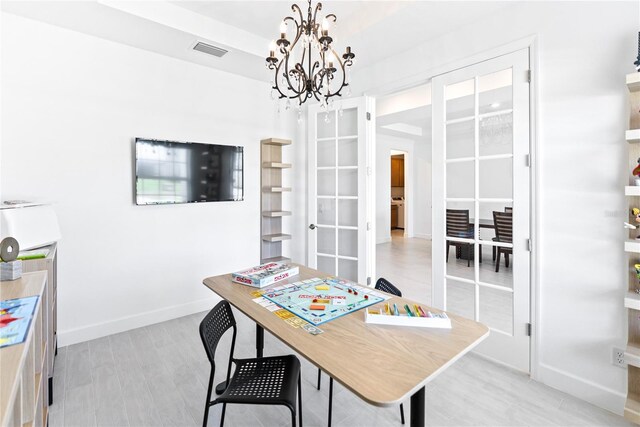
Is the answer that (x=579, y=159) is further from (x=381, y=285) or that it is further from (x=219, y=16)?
(x=219, y=16)

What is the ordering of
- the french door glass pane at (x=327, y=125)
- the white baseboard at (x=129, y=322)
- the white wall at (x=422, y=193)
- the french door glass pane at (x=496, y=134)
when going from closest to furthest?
the french door glass pane at (x=496, y=134) < the white baseboard at (x=129, y=322) < the french door glass pane at (x=327, y=125) < the white wall at (x=422, y=193)

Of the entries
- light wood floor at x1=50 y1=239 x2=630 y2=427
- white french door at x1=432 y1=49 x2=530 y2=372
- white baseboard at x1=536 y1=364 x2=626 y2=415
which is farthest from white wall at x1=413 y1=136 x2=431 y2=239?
white baseboard at x1=536 y1=364 x2=626 y2=415

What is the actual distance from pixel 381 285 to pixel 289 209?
7.66 feet

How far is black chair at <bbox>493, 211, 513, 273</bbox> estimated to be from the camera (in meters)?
2.41

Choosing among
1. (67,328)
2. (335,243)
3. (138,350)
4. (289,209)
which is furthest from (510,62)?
(67,328)

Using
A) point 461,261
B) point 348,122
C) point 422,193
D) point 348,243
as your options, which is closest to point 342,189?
point 348,243

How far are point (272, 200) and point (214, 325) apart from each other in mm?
2558

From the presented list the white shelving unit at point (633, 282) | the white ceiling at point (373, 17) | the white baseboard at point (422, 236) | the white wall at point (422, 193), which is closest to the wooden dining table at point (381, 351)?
the white shelving unit at point (633, 282)

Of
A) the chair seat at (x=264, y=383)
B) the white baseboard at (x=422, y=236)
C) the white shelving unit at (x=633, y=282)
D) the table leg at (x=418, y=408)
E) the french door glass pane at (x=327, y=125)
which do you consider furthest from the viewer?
the white baseboard at (x=422, y=236)

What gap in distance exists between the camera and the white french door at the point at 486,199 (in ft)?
7.63

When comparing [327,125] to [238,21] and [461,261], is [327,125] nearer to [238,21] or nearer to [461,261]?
[238,21]

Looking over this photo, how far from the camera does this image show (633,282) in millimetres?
1855

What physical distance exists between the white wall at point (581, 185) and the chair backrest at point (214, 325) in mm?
2123

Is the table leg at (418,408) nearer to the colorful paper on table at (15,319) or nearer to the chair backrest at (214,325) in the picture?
the chair backrest at (214,325)
